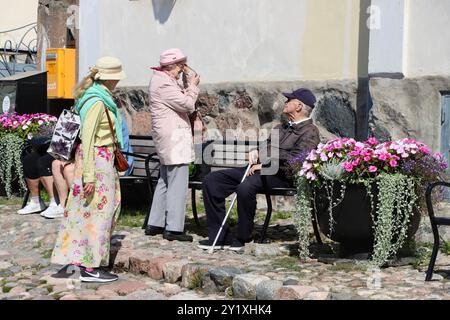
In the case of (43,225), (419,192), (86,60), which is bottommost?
(43,225)

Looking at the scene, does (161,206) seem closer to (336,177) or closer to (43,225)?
(43,225)

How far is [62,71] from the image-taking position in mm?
11500

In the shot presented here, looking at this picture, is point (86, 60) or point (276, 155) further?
point (86, 60)

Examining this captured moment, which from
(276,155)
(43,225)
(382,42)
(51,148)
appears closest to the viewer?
(51,148)

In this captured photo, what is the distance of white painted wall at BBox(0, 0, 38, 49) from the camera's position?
60.2ft

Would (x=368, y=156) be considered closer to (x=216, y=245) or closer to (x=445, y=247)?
(x=445, y=247)

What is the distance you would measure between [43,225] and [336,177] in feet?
11.0

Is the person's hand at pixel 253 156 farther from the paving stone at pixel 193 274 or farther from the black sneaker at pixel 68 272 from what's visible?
the black sneaker at pixel 68 272

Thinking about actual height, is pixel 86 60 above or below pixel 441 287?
above

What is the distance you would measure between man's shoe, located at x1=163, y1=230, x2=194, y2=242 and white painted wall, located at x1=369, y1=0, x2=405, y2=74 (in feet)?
6.93

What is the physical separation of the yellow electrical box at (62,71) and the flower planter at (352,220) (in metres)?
6.15

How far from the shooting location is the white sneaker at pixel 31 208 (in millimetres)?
8781

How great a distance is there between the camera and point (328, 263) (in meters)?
6.03
